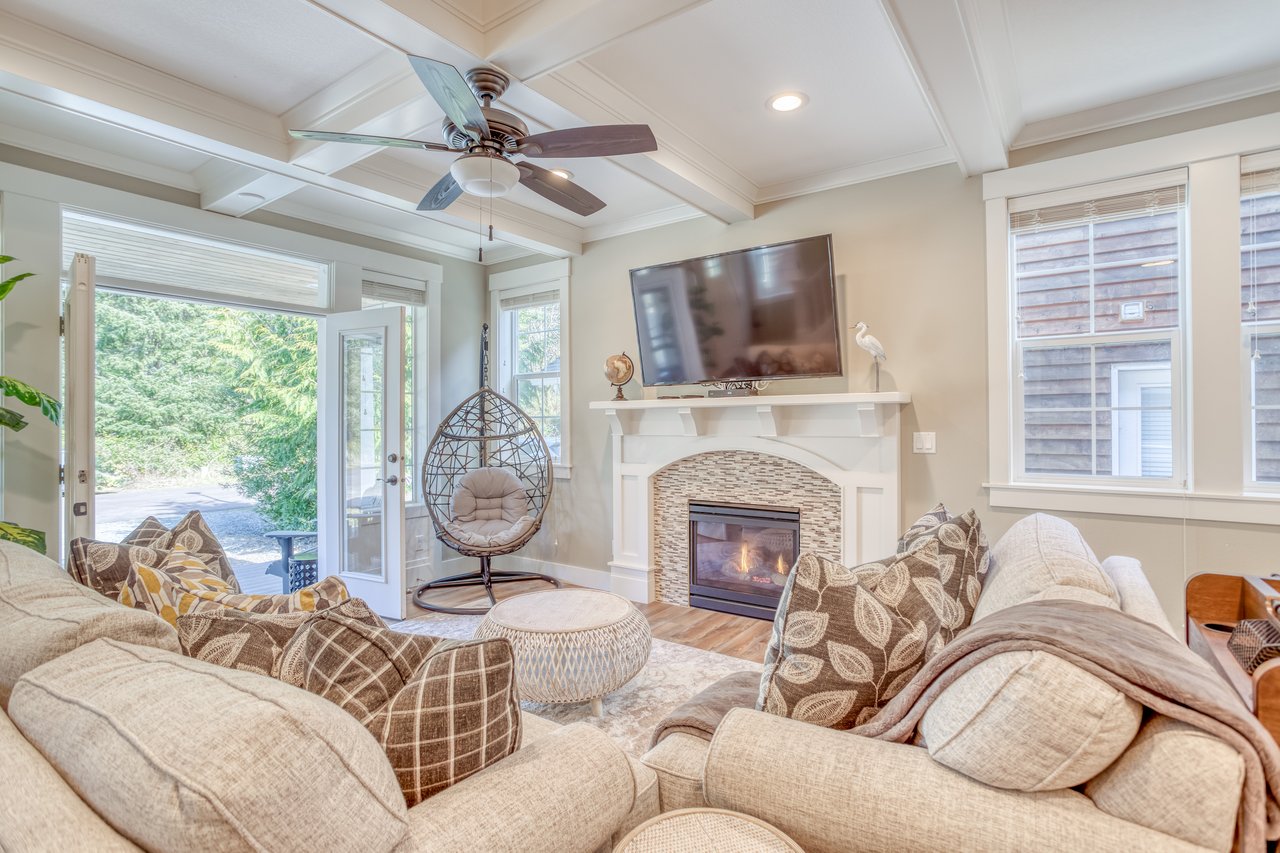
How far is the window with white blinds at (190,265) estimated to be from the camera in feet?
10.8

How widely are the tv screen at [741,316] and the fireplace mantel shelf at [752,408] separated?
139 millimetres

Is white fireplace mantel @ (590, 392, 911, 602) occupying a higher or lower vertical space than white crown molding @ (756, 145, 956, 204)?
lower

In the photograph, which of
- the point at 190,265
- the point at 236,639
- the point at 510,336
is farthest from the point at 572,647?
the point at 510,336

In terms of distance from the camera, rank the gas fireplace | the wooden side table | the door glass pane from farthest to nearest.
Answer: the door glass pane < the gas fireplace < the wooden side table

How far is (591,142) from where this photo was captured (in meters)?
2.18

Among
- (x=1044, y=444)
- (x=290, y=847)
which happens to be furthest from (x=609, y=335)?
(x=290, y=847)

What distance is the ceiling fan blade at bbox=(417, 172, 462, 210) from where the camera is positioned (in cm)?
259

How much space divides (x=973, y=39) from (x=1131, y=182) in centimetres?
136

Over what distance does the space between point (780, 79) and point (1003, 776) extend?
2580 mm

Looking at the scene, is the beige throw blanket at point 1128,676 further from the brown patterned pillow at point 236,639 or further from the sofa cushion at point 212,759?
the brown patterned pillow at point 236,639

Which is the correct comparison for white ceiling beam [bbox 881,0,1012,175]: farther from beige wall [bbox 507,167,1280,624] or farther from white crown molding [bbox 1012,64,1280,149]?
beige wall [bbox 507,167,1280,624]

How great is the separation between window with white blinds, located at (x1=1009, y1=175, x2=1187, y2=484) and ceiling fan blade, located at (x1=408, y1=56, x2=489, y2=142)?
2.58 metres

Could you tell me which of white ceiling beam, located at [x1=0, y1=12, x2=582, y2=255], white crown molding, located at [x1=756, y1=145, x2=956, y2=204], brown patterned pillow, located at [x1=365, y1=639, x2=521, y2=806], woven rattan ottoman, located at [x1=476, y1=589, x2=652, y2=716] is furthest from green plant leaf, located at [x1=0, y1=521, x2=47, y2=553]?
white crown molding, located at [x1=756, y1=145, x2=956, y2=204]

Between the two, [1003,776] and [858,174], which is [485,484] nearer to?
[858,174]
